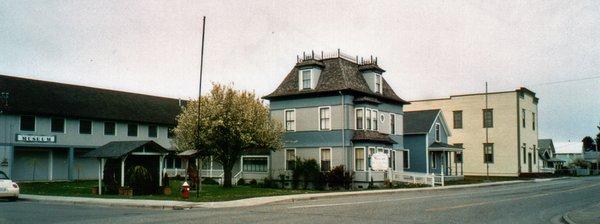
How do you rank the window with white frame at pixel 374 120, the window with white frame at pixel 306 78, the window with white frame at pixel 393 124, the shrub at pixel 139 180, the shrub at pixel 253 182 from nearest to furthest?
the shrub at pixel 139 180 < the window with white frame at pixel 374 120 < the window with white frame at pixel 306 78 < the shrub at pixel 253 182 < the window with white frame at pixel 393 124

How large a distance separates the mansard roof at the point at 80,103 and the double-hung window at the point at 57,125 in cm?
75

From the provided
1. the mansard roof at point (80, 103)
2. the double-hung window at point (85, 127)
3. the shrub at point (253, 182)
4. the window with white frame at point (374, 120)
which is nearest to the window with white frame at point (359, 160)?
the window with white frame at point (374, 120)

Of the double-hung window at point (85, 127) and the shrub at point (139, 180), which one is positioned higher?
the double-hung window at point (85, 127)

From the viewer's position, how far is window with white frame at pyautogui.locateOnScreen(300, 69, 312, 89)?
41.8 metres

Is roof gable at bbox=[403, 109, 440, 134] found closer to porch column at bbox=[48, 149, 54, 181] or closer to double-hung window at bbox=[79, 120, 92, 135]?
double-hung window at bbox=[79, 120, 92, 135]

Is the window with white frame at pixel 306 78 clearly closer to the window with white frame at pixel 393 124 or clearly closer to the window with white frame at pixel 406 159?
the window with white frame at pixel 393 124

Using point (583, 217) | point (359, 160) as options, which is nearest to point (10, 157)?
point (359, 160)

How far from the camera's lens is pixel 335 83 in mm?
40438

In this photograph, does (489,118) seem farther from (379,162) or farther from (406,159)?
(379,162)

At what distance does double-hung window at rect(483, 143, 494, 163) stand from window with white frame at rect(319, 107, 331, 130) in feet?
96.8

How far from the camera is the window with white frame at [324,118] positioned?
133ft

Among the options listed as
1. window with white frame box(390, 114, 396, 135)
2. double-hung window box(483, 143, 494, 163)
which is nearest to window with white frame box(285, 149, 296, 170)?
window with white frame box(390, 114, 396, 135)

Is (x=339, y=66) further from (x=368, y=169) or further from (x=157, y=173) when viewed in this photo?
(x=157, y=173)

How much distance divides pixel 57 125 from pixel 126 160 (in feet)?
62.5
